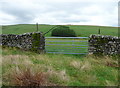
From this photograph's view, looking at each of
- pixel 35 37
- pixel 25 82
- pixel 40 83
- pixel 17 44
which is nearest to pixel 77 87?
pixel 40 83

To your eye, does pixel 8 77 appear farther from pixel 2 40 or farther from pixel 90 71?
pixel 2 40

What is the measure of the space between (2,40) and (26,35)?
238cm

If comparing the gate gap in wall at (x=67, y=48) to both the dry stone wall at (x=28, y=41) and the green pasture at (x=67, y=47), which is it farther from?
the dry stone wall at (x=28, y=41)

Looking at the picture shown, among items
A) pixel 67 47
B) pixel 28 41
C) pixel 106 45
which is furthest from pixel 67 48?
pixel 106 45

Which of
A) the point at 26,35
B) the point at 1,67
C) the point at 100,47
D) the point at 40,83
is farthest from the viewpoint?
the point at 26,35

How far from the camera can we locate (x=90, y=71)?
20.6 ft

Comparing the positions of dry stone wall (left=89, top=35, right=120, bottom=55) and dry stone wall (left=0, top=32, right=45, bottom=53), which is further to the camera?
dry stone wall (left=0, top=32, right=45, bottom=53)

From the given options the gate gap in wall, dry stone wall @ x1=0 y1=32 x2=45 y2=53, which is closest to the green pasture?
the gate gap in wall

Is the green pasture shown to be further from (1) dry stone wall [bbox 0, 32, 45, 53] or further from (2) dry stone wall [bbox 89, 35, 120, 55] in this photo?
(2) dry stone wall [bbox 89, 35, 120, 55]

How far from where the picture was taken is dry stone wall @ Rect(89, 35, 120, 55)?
1117cm

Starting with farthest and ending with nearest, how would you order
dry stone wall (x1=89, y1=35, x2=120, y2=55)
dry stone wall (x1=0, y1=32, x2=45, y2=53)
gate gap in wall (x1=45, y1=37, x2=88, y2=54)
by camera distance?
gate gap in wall (x1=45, y1=37, x2=88, y2=54)
dry stone wall (x1=0, y1=32, x2=45, y2=53)
dry stone wall (x1=89, y1=35, x2=120, y2=55)

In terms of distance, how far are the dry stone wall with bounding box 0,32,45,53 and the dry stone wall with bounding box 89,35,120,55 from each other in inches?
157

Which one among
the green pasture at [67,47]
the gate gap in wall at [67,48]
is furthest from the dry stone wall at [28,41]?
the green pasture at [67,47]

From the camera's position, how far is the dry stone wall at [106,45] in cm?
1117
